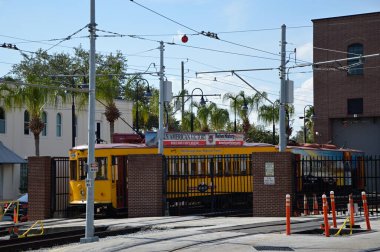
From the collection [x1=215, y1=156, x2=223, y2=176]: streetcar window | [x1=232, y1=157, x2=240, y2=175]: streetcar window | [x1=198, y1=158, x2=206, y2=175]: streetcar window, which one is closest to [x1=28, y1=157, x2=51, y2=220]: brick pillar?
[x1=198, y1=158, x2=206, y2=175]: streetcar window

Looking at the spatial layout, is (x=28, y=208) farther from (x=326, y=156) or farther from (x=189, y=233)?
(x=326, y=156)

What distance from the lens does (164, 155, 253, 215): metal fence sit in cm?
3016

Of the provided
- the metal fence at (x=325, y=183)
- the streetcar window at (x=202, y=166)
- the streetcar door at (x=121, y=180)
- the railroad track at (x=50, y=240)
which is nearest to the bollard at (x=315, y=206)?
the metal fence at (x=325, y=183)

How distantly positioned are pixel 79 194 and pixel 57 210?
8.19 feet

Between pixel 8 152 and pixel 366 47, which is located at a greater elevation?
pixel 366 47

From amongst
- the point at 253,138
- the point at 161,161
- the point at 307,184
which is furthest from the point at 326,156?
the point at 253,138

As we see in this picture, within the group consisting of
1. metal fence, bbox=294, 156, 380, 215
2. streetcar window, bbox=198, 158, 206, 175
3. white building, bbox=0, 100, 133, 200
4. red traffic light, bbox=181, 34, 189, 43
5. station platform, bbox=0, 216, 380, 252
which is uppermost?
red traffic light, bbox=181, 34, 189, 43

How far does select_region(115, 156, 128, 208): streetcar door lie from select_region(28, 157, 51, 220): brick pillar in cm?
352

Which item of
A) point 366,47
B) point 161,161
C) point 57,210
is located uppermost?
point 366,47

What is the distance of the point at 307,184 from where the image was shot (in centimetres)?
3216

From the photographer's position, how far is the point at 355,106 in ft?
171

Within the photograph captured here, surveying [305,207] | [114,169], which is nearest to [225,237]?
[305,207]

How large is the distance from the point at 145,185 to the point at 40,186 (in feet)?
17.7

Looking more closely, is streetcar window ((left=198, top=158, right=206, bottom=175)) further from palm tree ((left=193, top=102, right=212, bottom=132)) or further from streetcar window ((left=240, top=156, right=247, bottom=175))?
palm tree ((left=193, top=102, right=212, bottom=132))
